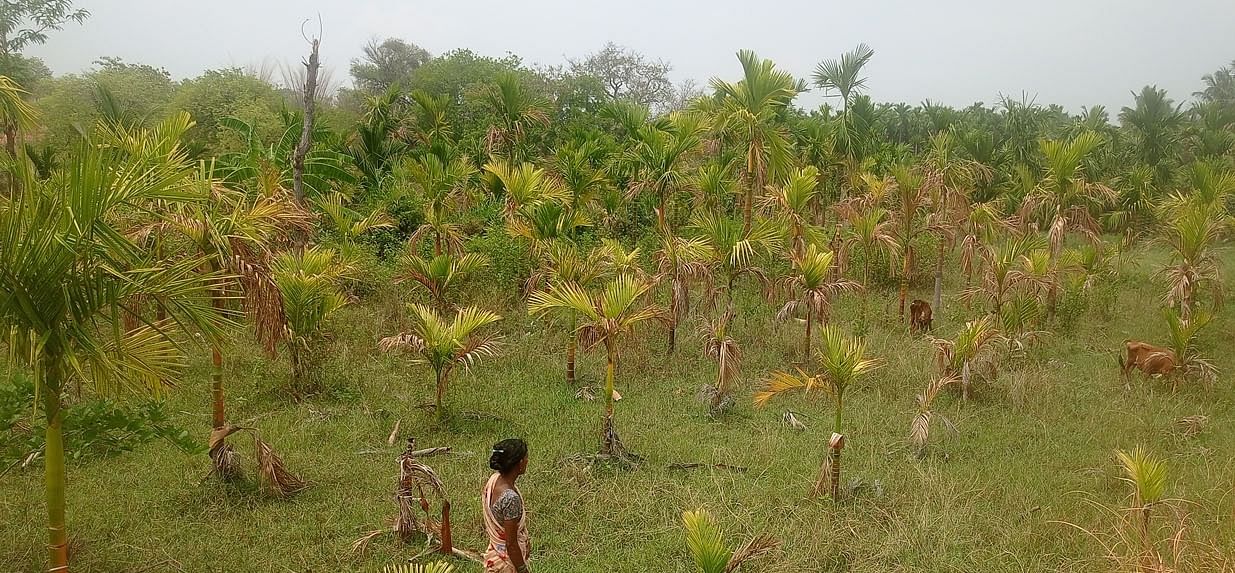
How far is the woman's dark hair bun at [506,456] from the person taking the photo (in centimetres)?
323

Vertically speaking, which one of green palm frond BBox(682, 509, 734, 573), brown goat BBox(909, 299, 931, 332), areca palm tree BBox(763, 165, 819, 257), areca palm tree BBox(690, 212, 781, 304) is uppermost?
areca palm tree BBox(763, 165, 819, 257)

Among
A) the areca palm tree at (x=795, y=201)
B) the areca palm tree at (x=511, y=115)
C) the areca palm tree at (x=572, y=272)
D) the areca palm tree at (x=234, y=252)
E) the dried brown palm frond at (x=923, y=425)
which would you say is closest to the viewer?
the areca palm tree at (x=234, y=252)

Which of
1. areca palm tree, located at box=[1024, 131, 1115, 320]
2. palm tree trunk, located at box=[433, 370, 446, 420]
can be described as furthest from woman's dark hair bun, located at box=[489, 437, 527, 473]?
areca palm tree, located at box=[1024, 131, 1115, 320]

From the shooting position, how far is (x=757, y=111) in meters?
9.41

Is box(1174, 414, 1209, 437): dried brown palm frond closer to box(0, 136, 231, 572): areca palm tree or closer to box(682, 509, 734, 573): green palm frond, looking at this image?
box(682, 509, 734, 573): green palm frond

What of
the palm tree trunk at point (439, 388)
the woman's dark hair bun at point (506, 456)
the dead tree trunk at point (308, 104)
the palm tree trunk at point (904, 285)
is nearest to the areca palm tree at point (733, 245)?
the palm tree trunk at point (904, 285)

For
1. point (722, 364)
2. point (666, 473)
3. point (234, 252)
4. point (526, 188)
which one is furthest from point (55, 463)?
point (526, 188)

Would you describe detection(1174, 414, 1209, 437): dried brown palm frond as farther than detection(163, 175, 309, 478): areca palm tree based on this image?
Yes

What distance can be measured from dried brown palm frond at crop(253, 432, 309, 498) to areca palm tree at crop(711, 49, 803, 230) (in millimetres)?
6012

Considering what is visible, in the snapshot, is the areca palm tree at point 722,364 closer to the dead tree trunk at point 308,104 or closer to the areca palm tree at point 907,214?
the areca palm tree at point 907,214

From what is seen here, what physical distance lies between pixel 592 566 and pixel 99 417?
2.59m

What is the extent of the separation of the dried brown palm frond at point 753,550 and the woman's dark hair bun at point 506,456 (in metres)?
1.05

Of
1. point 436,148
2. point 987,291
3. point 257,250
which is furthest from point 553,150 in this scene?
point 257,250

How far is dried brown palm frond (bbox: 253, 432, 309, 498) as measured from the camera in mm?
4703
